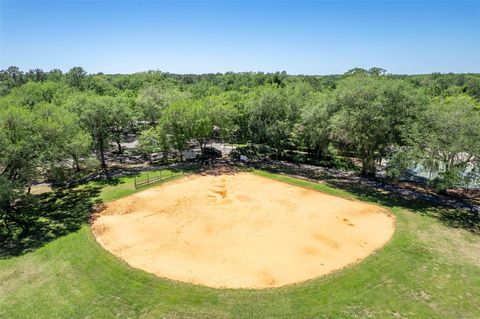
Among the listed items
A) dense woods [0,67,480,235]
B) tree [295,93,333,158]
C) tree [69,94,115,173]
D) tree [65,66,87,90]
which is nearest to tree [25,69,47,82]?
tree [65,66,87,90]

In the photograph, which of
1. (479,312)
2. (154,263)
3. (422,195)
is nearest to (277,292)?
(154,263)

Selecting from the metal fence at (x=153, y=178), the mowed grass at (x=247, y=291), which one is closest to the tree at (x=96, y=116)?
the metal fence at (x=153, y=178)

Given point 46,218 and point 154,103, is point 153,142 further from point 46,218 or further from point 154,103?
point 46,218

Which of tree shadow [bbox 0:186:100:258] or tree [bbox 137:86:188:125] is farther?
tree [bbox 137:86:188:125]

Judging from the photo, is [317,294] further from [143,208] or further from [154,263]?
[143,208]

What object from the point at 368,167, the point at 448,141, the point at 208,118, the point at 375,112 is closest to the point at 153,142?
the point at 208,118

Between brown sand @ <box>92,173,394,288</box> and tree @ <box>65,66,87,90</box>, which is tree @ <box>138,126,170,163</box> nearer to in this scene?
brown sand @ <box>92,173,394,288</box>

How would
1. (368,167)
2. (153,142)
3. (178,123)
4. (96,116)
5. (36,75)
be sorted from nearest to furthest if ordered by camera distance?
(368,167)
(96,116)
(178,123)
(153,142)
(36,75)

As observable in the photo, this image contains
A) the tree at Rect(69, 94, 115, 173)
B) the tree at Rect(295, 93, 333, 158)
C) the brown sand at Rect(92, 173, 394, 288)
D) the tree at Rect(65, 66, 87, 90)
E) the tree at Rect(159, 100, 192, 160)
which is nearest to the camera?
the brown sand at Rect(92, 173, 394, 288)
